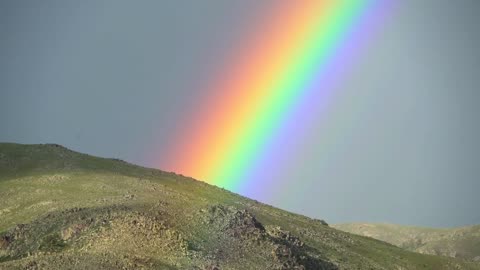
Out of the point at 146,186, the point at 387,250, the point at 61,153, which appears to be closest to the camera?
the point at 146,186

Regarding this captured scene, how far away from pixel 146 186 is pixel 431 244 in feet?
491

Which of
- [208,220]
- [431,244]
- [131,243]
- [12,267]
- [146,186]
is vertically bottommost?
[12,267]

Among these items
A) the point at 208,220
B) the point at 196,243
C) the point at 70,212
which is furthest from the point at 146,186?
the point at 196,243

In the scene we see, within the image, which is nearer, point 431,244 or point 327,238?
point 327,238

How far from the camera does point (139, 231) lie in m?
50.7

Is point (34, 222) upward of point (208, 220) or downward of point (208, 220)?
downward

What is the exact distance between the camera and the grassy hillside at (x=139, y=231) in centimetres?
4675

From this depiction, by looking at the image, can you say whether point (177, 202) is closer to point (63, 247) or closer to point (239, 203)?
point (63, 247)

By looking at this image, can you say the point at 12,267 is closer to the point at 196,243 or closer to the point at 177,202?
the point at 196,243

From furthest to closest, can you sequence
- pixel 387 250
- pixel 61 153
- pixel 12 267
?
pixel 61 153
pixel 387 250
pixel 12 267

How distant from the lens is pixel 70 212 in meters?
61.6

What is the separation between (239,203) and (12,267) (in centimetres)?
5444

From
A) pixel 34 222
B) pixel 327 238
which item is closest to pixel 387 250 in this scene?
pixel 327 238

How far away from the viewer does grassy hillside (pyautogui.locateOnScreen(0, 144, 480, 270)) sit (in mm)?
46750
